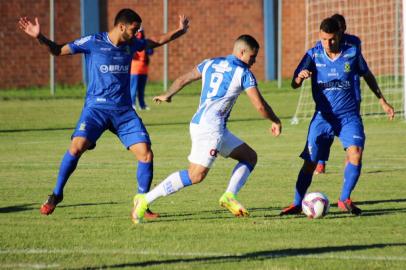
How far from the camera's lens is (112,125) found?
10.7 metres

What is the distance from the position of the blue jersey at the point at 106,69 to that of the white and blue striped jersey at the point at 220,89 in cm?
109

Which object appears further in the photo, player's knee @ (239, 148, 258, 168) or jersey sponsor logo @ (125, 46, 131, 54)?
jersey sponsor logo @ (125, 46, 131, 54)

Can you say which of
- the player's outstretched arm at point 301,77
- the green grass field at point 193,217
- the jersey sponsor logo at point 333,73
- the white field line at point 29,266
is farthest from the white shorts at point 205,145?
the white field line at point 29,266

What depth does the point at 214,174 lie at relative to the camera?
46.4ft

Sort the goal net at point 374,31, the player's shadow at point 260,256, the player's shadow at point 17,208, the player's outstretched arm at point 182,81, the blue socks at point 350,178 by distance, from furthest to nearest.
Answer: the goal net at point 374,31 → the player's shadow at point 17,208 → the blue socks at point 350,178 → the player's outstretched arm at point 182,81 → the player's shadow at point 260,256

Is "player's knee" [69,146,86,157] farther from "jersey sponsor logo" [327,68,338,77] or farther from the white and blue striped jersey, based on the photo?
"jersey sponsor logo" [327,68,338,77]

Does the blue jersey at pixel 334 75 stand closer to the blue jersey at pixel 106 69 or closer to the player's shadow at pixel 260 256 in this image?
the blue jersey at pixel 106 69

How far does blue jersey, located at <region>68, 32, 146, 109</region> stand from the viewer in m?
10.6

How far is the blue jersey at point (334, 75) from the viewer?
10.9 m

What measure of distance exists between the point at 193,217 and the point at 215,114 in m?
1.11

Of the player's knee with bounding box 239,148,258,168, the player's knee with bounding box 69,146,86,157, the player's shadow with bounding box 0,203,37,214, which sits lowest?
the player's shadow with bounding box 0,203,37,214

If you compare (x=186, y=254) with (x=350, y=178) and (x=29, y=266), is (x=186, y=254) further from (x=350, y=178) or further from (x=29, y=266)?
(x=350, y=178)

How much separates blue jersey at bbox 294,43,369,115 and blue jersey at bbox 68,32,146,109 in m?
1.88

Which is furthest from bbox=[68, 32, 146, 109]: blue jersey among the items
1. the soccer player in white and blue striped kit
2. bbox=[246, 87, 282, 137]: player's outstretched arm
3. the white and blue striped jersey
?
bbox=[246, 87, 282, 137]: player's outstretched arm
